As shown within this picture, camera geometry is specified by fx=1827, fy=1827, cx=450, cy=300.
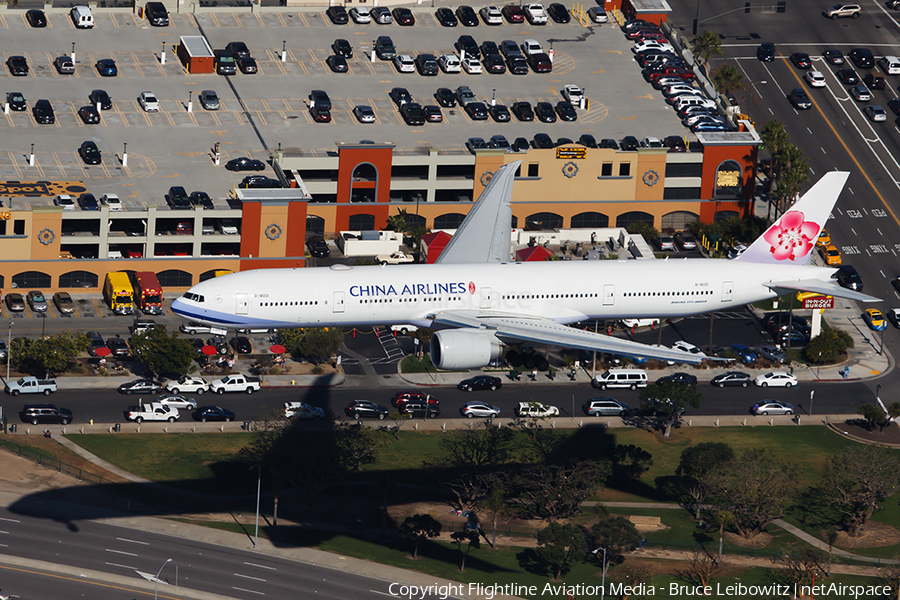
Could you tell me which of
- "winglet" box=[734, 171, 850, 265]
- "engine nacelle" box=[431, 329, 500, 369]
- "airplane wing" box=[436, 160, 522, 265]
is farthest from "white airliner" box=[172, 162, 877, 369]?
"airplane wing" box=[436, 160, 522, 265]

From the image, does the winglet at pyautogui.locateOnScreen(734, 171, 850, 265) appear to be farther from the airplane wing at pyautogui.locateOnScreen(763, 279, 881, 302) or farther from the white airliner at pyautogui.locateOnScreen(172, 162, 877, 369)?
the airplane wing at pyautogui.locateOnScreen(763, 279, 881, 302)

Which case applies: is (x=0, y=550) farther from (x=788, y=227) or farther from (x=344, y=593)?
(x=788, y=227)

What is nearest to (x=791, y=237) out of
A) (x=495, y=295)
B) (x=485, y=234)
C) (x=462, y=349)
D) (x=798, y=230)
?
(x=798, y=230)

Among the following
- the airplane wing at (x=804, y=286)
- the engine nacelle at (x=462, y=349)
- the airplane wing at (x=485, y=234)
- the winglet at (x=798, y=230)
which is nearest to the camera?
the engine nacelle at (x=462, y=349)

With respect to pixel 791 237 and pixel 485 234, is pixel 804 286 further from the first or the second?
pixel 485 234

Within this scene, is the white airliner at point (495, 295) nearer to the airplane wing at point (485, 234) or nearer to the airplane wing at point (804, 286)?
the airplane wing at point (804, 286)

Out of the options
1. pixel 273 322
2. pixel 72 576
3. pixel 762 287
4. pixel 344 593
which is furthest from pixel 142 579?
pixel 762 287

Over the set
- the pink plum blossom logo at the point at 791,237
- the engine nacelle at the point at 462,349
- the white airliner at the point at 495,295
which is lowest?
the engine nacelle at the point at 462,349

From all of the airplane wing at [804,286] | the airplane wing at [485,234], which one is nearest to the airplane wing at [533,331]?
the airplane wing at [485,234]
